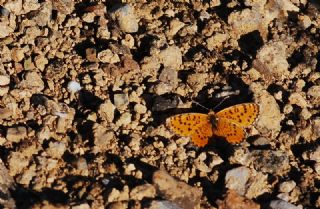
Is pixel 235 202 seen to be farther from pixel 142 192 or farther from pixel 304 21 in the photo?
pixel 304 21

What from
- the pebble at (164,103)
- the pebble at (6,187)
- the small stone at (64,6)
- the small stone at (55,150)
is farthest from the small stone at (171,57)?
the pebble at (6,187)

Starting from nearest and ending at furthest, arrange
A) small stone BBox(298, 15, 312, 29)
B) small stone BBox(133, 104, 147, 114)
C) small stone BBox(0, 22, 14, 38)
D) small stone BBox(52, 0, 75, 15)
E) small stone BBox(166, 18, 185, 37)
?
small stone BBox(133, 104, 147, 114) < small stone BBox(0, 22, 14, 38) < small stone BBox(52, 0, 75, 15) < small stone BBox(166, 18, 185, 37) < small stone BBox(298, 15, 312, 29)

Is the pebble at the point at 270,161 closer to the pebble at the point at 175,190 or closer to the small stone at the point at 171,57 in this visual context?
the pebble at the point at 175,190

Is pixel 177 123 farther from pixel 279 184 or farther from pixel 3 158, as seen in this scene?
pixel 3 158

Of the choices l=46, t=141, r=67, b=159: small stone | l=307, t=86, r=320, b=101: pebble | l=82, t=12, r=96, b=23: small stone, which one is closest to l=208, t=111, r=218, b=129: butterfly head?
l=307, t=86, r=320, b=101: pebble

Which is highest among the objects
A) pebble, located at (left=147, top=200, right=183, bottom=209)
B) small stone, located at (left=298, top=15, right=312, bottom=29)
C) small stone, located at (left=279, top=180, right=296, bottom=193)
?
small stone, located at (left=298, top=15, right=312, bottom=29)

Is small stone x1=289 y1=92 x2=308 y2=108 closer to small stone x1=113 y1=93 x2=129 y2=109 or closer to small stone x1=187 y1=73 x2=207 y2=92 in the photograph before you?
small stone x1=187 y1=73 x2=207 y2=92
